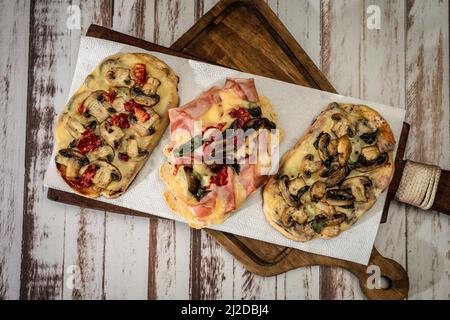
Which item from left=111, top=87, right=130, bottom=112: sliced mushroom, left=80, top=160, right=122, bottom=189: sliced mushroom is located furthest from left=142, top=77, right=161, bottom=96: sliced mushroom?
left=80, top=160, right=122, bottom=189: sliced mushroom

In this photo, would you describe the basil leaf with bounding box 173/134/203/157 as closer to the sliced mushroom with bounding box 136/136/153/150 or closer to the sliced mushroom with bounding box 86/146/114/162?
the sliced mushroom with bounding box 136/136/153/150

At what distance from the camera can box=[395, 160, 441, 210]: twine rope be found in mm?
2736

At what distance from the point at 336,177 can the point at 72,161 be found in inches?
62.7

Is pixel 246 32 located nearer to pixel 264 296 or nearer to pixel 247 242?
pixel 247 242

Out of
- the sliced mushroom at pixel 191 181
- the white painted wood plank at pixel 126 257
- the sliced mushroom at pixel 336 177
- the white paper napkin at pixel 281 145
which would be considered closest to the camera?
the sliced mushroom at pixel 191 181

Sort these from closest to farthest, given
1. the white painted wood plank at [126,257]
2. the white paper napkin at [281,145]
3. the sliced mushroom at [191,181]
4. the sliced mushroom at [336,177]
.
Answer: the sliced mushroom at [191,181] → the sliced mushroom at [336,177] → the white paper napkin at [281,145] → the white painted wood plank at [126,257]

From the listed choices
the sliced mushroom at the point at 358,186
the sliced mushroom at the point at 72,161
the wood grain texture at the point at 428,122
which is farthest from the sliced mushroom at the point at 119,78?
the wood grain texture at the point at 428,122

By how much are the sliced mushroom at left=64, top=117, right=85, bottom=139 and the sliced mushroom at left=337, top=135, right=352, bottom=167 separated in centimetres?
155

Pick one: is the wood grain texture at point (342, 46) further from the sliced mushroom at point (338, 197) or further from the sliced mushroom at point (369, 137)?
the sliced mushroom at point (338, 197)

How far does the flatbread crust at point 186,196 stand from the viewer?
248cm

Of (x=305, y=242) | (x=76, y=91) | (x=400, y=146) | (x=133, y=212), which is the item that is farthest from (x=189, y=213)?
(x=400, y=146)

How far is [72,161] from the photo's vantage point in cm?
253

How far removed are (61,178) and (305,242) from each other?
161 cm

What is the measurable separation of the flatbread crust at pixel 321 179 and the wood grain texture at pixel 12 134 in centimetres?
177
